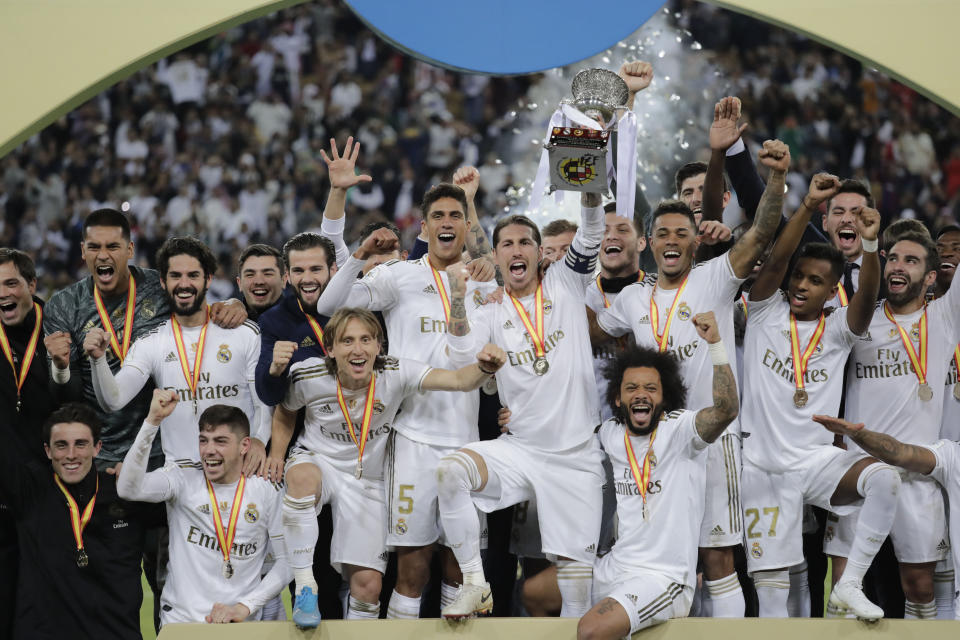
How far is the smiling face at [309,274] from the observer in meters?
5.55

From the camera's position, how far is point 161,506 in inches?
215

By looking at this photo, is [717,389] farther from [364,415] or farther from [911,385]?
[364,415]

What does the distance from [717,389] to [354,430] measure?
1.58m

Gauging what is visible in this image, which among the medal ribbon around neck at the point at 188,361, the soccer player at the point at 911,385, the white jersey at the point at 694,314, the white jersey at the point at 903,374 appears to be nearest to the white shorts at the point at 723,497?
the white jersey at the point at 694,314

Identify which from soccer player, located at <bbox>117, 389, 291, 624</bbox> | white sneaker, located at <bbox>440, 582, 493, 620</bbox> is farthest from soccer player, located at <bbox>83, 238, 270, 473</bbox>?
white sneaker, located at <bbox>440, 582, 493, 620</bbox>

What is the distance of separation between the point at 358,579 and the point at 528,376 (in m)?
1.17

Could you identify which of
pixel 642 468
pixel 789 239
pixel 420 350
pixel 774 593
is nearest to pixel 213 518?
pixel 420 350

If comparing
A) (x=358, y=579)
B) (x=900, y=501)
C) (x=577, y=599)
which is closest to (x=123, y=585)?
(x=358, y=579)

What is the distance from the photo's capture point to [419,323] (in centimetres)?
553

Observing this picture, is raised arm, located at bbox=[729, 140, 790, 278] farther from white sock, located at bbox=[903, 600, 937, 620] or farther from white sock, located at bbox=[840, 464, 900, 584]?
white sock, located at bbox=[903, 600, 937, 620]

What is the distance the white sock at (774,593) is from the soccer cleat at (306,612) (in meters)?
1.95

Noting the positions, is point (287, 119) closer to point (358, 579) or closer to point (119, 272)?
point (119, 272)

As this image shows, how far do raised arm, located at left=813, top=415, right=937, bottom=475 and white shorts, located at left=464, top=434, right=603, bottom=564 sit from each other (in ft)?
3.35

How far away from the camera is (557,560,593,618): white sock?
519 centimetres
